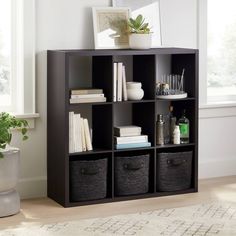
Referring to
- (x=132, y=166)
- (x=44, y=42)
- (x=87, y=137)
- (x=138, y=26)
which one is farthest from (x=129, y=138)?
(x=44, y=42)

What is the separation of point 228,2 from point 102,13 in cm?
124

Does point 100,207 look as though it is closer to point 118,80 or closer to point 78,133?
point 78,133

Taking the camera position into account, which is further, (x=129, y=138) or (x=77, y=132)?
(x=129, y=138)

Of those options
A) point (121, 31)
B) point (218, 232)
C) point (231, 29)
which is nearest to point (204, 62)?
point (231, 29)

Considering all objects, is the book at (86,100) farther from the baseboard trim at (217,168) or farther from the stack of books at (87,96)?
the baseboard trim at (217,168)

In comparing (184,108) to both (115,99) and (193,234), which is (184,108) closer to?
(115,99)

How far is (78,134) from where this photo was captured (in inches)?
183

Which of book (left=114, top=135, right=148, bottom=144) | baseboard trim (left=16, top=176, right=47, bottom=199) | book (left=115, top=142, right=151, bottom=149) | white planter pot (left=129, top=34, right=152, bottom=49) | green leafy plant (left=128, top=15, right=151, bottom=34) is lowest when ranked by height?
baseboard trim (left=16, top=176, right=47, bottom=199)

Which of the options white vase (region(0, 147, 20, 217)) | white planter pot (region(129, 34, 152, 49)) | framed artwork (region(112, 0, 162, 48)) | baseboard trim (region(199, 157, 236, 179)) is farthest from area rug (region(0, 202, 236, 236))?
framed artwork (region(112, 0, 162, 48))

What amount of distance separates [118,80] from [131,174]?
67cm

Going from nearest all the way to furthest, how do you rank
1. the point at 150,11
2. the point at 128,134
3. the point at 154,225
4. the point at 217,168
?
the point at 154,225 < the point at 128,134 < the point at 150,11 < the point at 217,168

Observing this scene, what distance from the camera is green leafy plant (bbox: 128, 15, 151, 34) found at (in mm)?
4844

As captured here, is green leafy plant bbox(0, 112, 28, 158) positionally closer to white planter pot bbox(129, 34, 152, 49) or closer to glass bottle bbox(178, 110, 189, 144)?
white planter pot bbox(129, 34, 152, 49)

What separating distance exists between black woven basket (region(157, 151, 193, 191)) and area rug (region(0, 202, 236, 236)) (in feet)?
1.56
